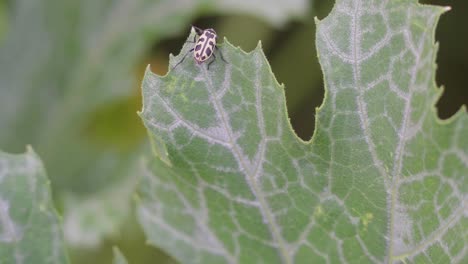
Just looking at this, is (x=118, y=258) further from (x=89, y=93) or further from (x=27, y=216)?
(x=89, y=93)

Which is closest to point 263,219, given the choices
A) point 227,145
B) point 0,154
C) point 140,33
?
point 227,145

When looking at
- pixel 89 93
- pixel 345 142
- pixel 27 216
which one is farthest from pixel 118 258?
pixel 89 93

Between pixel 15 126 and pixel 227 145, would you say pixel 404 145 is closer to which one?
pixel 227 145

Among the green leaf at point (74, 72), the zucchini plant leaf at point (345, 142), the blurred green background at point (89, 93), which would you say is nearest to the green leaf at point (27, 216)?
the zucchini plant leaf at point (345, 142)

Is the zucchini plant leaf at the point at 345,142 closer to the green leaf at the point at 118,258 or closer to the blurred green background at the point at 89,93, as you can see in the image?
the green leaf at the point at 118,258

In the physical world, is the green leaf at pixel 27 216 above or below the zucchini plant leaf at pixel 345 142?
below

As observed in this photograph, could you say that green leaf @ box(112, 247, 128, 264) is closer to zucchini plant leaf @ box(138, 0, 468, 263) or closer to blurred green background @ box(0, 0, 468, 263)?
zucchini plant leaf @ box(138, 0, 468, 263)

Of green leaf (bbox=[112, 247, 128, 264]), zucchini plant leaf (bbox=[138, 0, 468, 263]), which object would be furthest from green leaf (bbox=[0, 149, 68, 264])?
zucchini plant leaf (bbox=[138, 0, 468, 263])

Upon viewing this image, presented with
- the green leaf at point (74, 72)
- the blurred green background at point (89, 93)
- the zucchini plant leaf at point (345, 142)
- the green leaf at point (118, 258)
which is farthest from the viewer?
the green leaf at point (74, 72)
